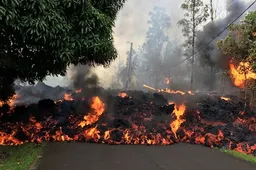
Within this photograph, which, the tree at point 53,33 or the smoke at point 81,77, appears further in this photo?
the smoke at point 81,77

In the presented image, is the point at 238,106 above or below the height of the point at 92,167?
Result: above

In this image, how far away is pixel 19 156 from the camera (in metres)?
11.5

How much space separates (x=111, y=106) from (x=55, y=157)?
342 inches

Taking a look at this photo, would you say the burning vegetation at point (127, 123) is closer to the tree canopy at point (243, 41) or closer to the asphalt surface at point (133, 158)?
the asphalt surface at point (133, 158)

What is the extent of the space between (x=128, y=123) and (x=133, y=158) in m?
5.59

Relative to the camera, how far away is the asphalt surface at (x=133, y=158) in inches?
406

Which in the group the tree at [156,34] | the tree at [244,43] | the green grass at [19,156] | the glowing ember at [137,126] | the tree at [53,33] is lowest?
the green grass at [19,156]

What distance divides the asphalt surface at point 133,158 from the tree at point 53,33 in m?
3.44

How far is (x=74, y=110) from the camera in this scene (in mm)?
18812

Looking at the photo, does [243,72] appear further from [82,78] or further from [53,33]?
[53,33]

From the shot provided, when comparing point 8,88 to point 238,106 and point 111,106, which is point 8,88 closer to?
point 111,106

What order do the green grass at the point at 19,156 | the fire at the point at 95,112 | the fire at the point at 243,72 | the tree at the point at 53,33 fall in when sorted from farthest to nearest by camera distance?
the fire at the point at 243,72 < the fire at the point at 95,112 < the green grass at the point at 19,156 < the tree at the point at 53,33

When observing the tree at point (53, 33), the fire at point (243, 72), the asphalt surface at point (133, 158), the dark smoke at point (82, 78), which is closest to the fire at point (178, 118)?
the asphalt surface at point (133, 158)

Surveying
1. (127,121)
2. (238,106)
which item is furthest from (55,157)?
(238,106)
